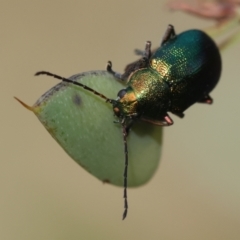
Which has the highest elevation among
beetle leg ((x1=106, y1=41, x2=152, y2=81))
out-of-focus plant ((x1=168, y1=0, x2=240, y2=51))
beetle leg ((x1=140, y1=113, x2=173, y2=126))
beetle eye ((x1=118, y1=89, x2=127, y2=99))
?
out-of-focus plant ((x1=168, y1=0, x2=240, y2=51))

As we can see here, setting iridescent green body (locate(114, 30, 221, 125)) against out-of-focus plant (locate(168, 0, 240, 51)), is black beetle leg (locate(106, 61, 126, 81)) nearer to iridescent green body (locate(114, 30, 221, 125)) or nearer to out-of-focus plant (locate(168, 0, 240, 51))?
iridescent green body (locate(114, 30, 221, 125))

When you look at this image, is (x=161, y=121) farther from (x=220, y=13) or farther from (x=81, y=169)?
(x=81, y=169)

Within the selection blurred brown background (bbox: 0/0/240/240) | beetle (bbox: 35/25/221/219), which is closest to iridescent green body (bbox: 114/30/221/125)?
beetle (bbox: 35/25/221/219)

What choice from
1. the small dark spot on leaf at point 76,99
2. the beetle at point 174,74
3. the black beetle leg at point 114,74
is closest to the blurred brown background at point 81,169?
the beetle at point 174,74

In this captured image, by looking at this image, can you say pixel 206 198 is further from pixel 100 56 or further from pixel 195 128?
pixel 100 56

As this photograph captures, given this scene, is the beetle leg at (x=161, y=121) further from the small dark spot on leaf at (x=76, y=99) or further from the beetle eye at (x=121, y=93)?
the small dark spot on leaf at (x=76, y=99)

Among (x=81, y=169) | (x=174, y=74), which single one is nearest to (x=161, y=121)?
(x=174, y=74)
